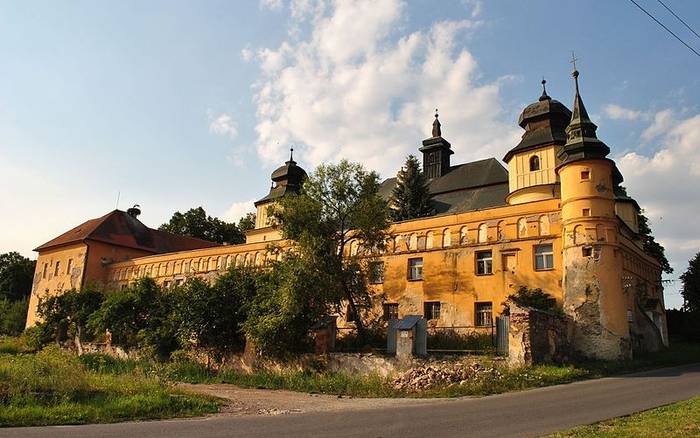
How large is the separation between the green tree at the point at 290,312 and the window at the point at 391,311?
7154 mm

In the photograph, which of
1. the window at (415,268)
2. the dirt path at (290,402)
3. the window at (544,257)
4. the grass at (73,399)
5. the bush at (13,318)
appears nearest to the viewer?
the grass at (73,399)

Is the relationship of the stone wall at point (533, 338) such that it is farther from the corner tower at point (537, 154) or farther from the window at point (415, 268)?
the corner tower at point (537, 154)

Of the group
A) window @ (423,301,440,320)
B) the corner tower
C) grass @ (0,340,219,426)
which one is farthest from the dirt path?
the corner tower

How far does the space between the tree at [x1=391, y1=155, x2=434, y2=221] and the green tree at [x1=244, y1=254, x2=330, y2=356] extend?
16.8 m

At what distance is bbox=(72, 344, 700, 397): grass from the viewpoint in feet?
54.2

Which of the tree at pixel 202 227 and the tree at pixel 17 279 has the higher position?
the tree at pixel 202 227

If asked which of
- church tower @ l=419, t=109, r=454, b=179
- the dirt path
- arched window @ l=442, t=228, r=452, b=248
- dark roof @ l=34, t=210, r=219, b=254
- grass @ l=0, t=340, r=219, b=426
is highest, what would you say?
church tower @ l=419, t=109, r=454, b=179

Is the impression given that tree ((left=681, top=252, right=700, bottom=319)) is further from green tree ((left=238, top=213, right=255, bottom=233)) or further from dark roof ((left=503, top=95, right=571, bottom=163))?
green tree ((left=238, top=213, right=255, bottom=233))

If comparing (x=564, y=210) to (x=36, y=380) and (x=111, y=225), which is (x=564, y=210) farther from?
(x=111, y=225)

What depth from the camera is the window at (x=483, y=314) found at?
2619cm

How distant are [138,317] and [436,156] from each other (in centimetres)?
2854

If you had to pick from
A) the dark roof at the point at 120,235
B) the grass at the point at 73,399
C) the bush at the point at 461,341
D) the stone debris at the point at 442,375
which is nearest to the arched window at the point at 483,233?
Answer: the bush at the point at 461,341

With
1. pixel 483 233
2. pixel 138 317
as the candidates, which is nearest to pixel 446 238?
pixel 483 233

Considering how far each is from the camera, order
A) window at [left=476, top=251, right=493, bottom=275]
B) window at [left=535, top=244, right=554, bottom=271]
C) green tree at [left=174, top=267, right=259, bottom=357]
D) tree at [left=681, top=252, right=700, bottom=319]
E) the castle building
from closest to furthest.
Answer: the castle building < green tree at [left=174, top=267, right=259, bottom=357] < window at [left=535, top=244, right=554, bottom=271] < window at [left=476, top=251, right=493, bottom=275] < tree at [left=681, top=252, right=700, bottom=319]
